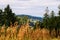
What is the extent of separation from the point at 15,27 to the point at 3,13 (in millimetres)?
68057

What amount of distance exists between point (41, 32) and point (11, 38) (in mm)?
819

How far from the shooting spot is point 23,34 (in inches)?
253

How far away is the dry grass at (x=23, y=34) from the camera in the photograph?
6496 mm

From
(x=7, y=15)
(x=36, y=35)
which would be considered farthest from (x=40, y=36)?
(x=7, y=15)

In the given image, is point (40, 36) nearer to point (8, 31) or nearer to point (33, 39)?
point (33, 39)

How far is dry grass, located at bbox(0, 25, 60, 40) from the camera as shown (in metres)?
6.50

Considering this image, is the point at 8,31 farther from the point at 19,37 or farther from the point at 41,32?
the point at 41,32

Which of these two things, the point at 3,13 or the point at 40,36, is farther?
the point at 3,13

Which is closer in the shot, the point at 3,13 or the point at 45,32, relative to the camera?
the point at 45,32

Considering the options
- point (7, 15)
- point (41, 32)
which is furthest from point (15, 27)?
point (7, 15)

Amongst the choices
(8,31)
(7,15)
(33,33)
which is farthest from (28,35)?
(7,15)

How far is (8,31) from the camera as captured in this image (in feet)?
22.3

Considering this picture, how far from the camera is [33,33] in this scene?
6.62 meters

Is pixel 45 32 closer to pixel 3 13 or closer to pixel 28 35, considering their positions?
pixel 28 35
